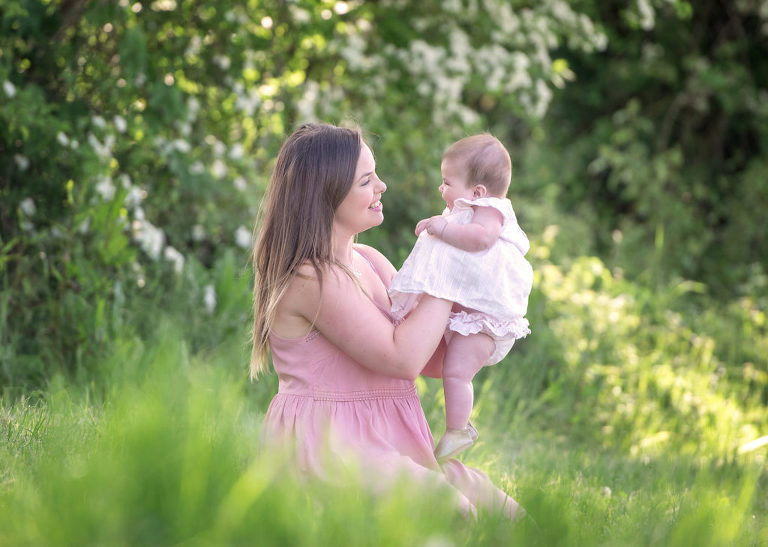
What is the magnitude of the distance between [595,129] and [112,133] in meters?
5.65

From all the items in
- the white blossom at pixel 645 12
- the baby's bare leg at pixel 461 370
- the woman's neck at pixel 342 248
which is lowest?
the baby's bare leg at pixel 461 370

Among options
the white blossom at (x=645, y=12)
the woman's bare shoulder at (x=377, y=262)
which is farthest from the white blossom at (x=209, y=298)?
the white blossom at (x=645, y=12)

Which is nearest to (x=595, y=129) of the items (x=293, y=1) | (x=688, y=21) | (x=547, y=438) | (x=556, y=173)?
(x=556, y=173)

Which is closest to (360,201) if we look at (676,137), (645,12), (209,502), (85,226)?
(209,502)

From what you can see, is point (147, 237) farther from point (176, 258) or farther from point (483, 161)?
point (483, 161)

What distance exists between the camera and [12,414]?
88.1 inches

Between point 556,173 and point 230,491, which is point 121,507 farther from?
point 556,173

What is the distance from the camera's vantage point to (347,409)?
2.12 meters

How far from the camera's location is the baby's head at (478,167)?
88.6 inches

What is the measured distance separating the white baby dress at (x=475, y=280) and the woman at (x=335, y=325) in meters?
0.05

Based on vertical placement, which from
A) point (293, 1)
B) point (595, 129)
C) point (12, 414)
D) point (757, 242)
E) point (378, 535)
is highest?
point (293, 1)

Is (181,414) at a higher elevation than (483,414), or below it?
higher

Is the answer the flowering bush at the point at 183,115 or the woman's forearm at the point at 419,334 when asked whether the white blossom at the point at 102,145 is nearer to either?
the flowering bush at the point at 183,115

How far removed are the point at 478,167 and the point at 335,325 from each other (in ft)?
1.82
